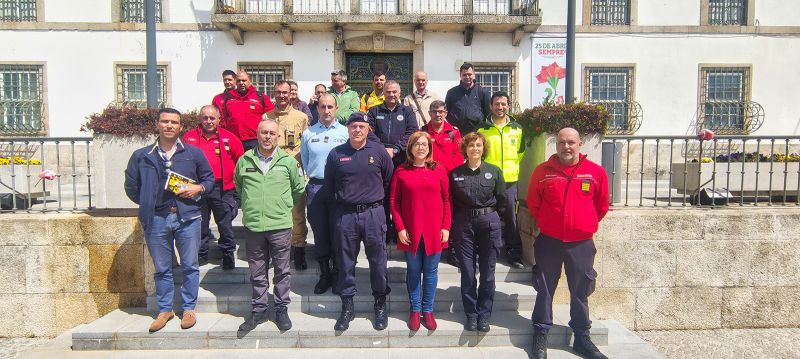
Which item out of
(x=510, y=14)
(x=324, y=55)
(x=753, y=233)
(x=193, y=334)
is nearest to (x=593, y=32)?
(x=510, y=14)

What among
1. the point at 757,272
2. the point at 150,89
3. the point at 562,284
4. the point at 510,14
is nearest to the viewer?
the point at 562,284

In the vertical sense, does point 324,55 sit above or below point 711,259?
above

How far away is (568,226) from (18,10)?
1467 cm

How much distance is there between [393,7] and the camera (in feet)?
41.7

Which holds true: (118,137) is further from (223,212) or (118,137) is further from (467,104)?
(467,104)

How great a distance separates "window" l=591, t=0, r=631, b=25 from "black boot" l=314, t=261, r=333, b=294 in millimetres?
11031

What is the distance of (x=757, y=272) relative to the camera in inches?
230

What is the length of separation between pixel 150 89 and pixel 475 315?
196 inches

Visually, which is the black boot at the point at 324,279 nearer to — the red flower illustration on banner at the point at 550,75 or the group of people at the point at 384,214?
the group of people at the point at 384,214

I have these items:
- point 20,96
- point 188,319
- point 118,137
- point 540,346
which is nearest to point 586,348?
point 540,346

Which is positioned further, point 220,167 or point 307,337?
point 220,167

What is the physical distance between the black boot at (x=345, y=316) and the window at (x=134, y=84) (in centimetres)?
1023

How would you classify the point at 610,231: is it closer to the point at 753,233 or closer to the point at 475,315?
the point at 753,233

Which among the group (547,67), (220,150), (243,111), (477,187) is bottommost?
(477,187)
